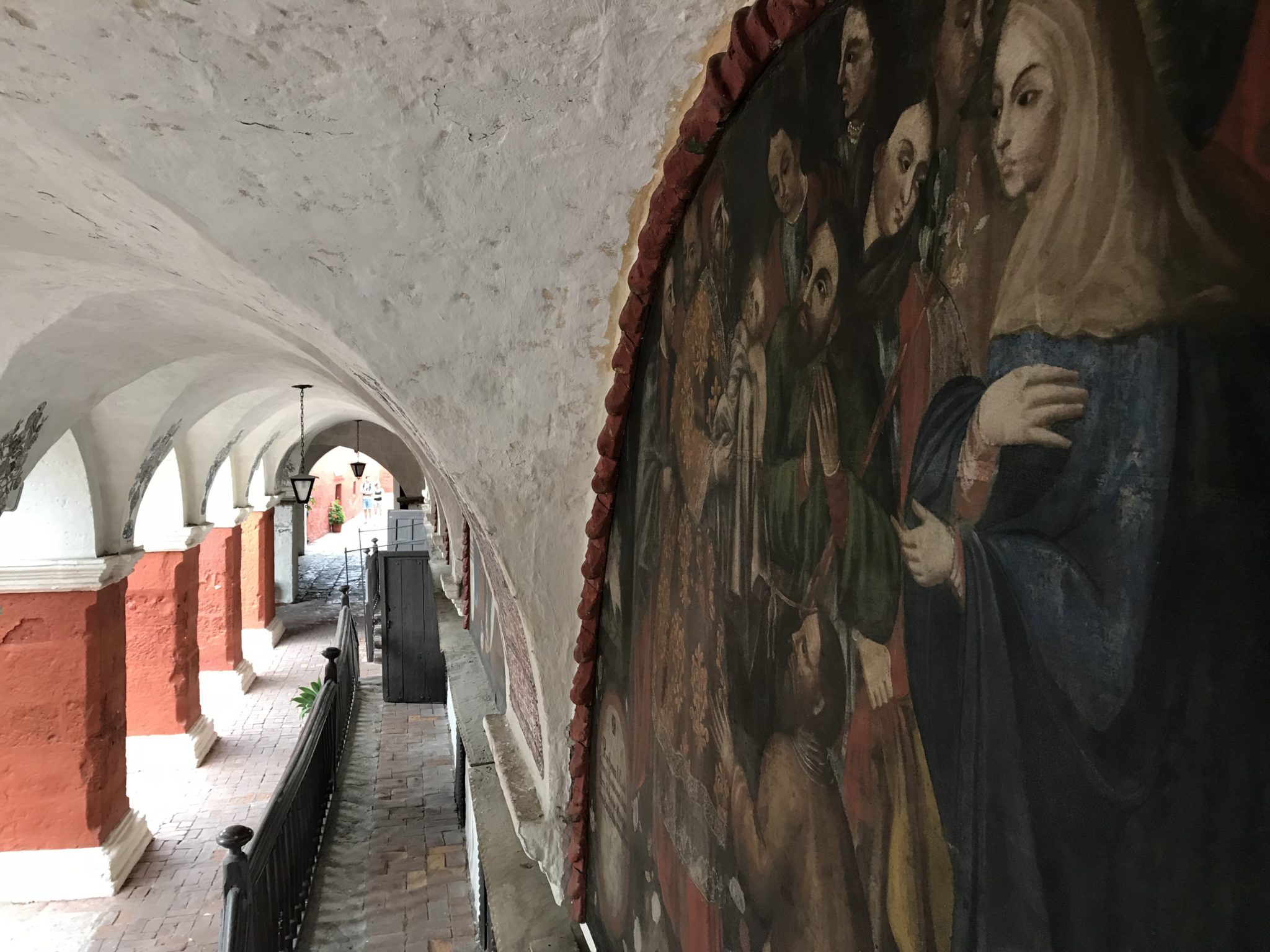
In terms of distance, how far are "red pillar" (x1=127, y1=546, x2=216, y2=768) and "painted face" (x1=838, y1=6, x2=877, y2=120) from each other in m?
10.6

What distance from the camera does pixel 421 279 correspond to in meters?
2.38

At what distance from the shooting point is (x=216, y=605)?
13.4m

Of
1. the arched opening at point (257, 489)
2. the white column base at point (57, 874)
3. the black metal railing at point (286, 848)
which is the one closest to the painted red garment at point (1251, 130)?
the black metal railing at point (286, 848)

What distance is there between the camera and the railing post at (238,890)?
4508mm

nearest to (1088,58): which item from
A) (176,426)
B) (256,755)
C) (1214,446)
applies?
(1214,446)

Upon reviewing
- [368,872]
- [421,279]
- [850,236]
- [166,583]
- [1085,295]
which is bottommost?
[368,872]

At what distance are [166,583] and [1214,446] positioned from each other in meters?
11.1

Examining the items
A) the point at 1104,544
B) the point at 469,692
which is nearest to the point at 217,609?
the point at 469,692

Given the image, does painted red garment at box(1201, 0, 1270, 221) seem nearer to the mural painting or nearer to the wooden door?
the mural painting

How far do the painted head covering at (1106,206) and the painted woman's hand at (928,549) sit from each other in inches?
9.2

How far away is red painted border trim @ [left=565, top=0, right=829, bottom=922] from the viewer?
149 cm

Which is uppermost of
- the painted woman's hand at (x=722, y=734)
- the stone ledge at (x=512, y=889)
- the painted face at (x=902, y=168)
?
the painted face at (x=902, y=168)

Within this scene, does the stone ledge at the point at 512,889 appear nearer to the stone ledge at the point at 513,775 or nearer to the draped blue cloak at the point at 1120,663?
the stone ledge at the point at 513,775

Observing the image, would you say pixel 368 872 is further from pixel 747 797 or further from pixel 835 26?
pixel 835 26
